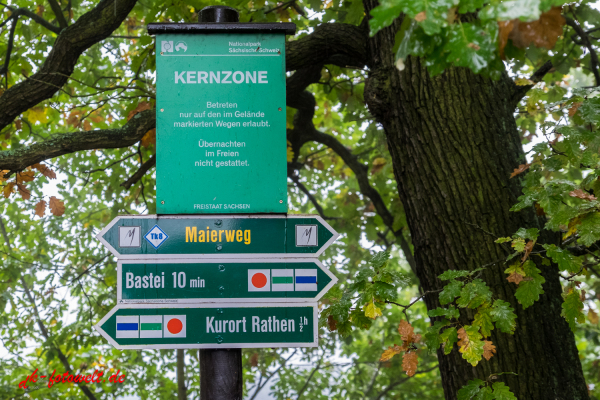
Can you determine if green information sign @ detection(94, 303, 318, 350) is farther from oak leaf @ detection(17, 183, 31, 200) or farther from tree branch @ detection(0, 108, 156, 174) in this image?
oak leaf @ detection(17, 183, 31, 200)

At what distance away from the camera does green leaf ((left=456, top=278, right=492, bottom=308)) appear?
174 cm

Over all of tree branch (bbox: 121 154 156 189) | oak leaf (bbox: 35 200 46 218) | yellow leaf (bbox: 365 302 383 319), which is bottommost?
yellow leaf (bbox: 365 302 383 319)

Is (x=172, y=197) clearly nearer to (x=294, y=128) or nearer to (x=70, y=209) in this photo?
(x=294, y=128)

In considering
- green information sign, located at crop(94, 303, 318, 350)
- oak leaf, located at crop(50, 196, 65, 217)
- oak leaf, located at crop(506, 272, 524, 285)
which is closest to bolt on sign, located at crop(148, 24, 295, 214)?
green information sign, located at crop(94, 303, 318, 350)

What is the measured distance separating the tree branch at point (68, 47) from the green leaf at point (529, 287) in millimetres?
2903

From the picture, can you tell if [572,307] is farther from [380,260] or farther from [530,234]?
[380,260]

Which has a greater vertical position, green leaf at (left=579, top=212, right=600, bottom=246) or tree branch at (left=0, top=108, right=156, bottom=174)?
tree branch at (left=0, top=108, right=156, bottom=174)

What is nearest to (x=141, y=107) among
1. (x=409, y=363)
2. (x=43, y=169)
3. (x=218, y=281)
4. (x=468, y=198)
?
(x=43, y=169)

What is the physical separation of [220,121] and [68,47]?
Result: 6.30 feet

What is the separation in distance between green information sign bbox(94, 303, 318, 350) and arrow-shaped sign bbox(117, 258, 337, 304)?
0.03 metres

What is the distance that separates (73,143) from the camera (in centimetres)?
290

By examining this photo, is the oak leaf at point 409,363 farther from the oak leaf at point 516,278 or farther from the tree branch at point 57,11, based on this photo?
the tree branch at point 57,11

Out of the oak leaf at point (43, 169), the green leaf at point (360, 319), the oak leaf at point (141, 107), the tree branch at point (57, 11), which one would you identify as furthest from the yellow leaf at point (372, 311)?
the tree branch at point (57, 11)

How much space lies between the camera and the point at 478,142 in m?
Answer: 2.36
